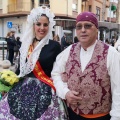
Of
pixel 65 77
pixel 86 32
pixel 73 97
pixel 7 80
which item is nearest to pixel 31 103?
pixel 7 80

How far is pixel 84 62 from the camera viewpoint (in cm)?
217

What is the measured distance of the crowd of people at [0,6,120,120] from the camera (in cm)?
210

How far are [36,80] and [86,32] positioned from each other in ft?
2.74

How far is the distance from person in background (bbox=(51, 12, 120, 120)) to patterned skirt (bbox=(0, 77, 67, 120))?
36 centimetres

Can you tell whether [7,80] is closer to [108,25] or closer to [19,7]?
[108,25]

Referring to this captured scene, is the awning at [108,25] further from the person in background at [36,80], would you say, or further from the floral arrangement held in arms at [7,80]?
the floral arrangement held in arms at [7,80]

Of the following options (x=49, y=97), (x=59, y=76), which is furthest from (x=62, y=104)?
(x=59, y=76)

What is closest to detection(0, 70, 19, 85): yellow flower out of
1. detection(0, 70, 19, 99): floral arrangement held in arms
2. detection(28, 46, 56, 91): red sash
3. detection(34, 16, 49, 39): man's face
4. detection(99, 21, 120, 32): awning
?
detection(0, 70, 19, 99): floral arrangement held in arms

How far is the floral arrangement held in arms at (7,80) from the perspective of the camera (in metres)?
2.80

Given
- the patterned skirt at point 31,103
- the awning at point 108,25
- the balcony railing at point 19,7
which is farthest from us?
the balcony railing at point 19,7

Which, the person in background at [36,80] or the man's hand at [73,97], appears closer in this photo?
the man's hand at [73,97]

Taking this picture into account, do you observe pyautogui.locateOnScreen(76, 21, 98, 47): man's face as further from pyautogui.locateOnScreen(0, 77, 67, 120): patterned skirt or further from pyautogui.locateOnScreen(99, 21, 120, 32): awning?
pyautogui.locateOnScreen(99, 21, 120, 32): awning

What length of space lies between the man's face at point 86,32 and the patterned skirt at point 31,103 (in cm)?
67

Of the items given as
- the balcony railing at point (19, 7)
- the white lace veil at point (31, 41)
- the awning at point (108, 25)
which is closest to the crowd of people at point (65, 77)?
the white lace veil at point (31, 41)
